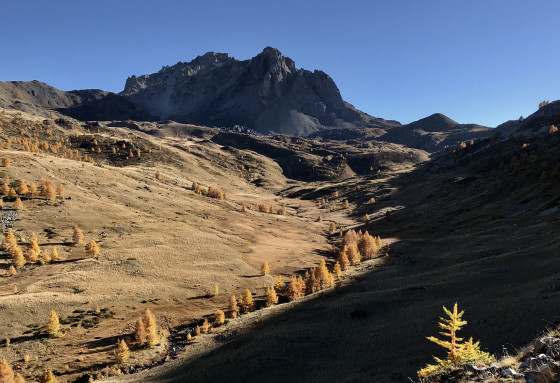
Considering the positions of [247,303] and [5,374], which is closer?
[5,374]

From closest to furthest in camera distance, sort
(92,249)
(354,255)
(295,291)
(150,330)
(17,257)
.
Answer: (150,330), (295,291), (17,257), (92,249), (354,255)

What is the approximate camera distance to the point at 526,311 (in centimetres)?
3012

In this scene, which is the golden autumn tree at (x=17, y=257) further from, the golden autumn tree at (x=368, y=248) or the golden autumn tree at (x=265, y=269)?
the golden autumn tree at (x=368, y=248)

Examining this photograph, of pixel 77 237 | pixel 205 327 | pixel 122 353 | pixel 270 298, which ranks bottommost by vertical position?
pixel 122 353

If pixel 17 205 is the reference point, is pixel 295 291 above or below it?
below

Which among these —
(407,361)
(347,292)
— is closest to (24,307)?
(347,292)

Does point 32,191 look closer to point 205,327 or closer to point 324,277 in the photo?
point 205,327

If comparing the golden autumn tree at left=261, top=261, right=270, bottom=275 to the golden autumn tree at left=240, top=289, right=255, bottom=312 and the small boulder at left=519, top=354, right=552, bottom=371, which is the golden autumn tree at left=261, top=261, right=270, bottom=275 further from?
the small boulder at left=519, top=354, right=552, bottom=371

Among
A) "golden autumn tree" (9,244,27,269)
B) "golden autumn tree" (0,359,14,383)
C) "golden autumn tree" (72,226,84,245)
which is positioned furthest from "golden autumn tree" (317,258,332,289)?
"golden autumn tree" (9,244,27,269)

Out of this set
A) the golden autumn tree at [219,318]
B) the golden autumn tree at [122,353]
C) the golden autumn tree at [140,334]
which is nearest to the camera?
the golden autumn tree at [122,353]

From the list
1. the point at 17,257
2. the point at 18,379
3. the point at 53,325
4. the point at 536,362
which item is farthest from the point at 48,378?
the point at 536,362

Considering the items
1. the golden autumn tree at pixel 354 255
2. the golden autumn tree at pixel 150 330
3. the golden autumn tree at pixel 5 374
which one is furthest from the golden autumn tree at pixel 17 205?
the golden autumn tree at pixel 354 255

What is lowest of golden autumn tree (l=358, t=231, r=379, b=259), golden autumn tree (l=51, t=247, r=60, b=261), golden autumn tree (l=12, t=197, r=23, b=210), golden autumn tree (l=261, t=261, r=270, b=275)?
golden autumn tree (l=261, t=261, r=270, b=275)

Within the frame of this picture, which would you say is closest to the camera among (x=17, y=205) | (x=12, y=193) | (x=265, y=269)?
(x=265, y=269)
